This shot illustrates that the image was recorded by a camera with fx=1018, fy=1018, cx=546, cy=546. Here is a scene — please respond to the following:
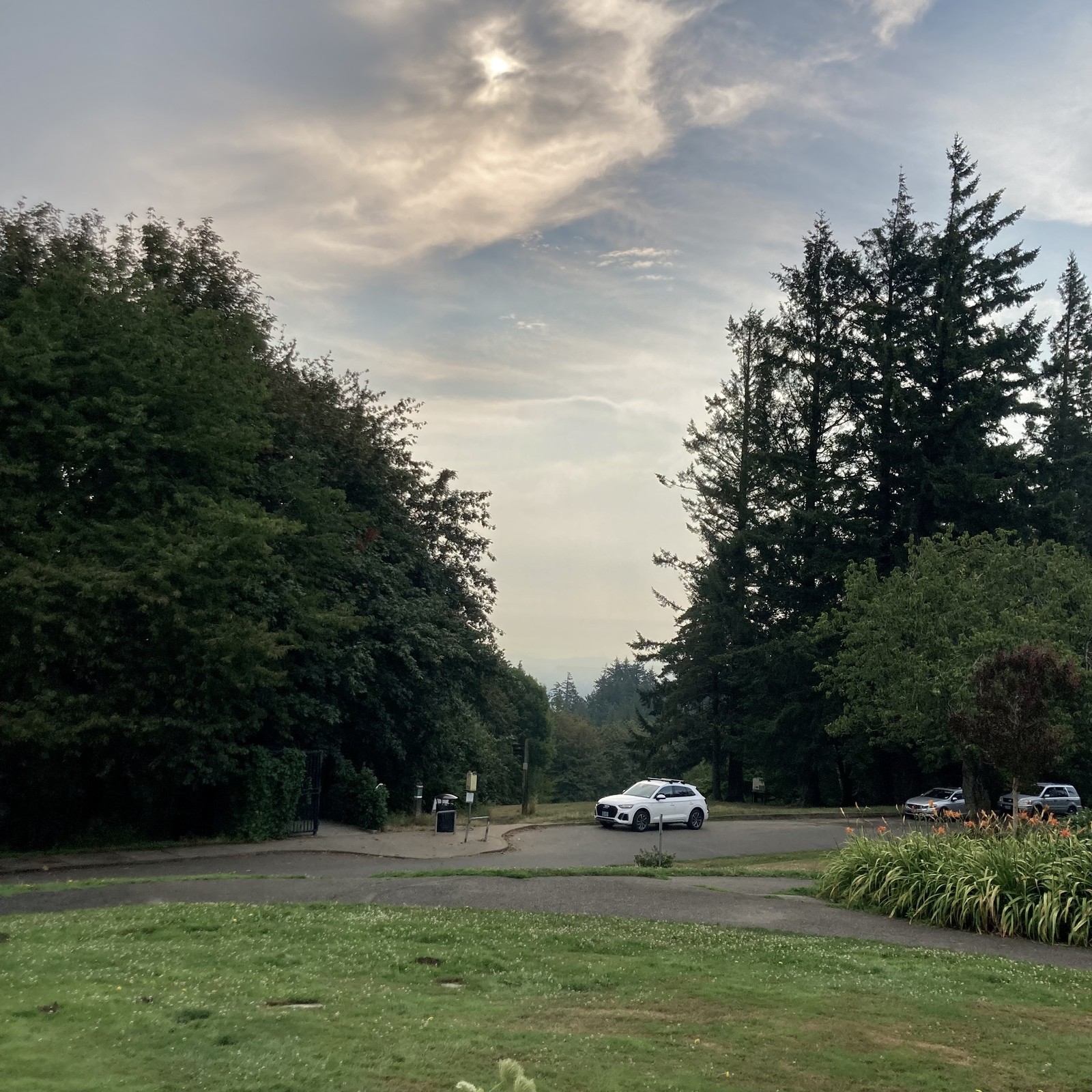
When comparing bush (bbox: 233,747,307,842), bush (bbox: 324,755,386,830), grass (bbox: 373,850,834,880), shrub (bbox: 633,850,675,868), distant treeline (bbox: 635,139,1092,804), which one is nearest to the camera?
grass (bbox: 373,850,834,880)

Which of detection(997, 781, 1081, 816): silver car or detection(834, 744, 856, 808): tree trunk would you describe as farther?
detection(834, 744, 856, 808): tree trunk

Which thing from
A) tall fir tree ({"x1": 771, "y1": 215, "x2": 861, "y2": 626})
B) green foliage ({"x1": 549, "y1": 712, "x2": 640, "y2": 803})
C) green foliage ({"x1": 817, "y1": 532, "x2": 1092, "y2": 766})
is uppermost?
tall fir tree ({"x1": 771, "y1": 215, "x2": 861, "y2": 626})

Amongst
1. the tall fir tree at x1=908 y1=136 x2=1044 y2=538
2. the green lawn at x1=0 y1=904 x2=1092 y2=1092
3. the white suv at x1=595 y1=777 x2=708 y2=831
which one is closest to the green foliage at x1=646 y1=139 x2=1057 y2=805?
the tall fir tree at x1=908 y1=136 x2=1044 y2=538

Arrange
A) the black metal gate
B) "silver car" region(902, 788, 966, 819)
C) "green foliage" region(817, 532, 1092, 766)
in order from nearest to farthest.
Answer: the black metal gate < "green foliage" region(817, 532, 1092, 766) < "silver car" region(902, 788, 966, 819)

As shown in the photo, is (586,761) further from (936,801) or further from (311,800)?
(311,800)

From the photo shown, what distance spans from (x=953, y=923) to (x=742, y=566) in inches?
1533

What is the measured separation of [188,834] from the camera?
78.1ft

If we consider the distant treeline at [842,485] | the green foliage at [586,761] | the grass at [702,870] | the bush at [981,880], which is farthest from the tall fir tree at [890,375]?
the green foliage at [586,761]

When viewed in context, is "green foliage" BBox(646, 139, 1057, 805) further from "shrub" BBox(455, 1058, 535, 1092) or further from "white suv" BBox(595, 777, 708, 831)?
"shrub" BBox(455, 1058, 535, 1092)

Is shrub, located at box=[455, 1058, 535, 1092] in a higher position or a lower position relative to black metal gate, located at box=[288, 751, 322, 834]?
higher

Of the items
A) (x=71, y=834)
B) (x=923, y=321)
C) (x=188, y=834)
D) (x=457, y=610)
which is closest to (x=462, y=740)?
(x=457, y=610)

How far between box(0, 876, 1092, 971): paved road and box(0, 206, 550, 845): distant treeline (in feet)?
20.3

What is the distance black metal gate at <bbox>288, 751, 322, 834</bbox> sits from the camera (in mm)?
25828

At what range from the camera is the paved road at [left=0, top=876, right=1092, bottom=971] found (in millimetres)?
12430
